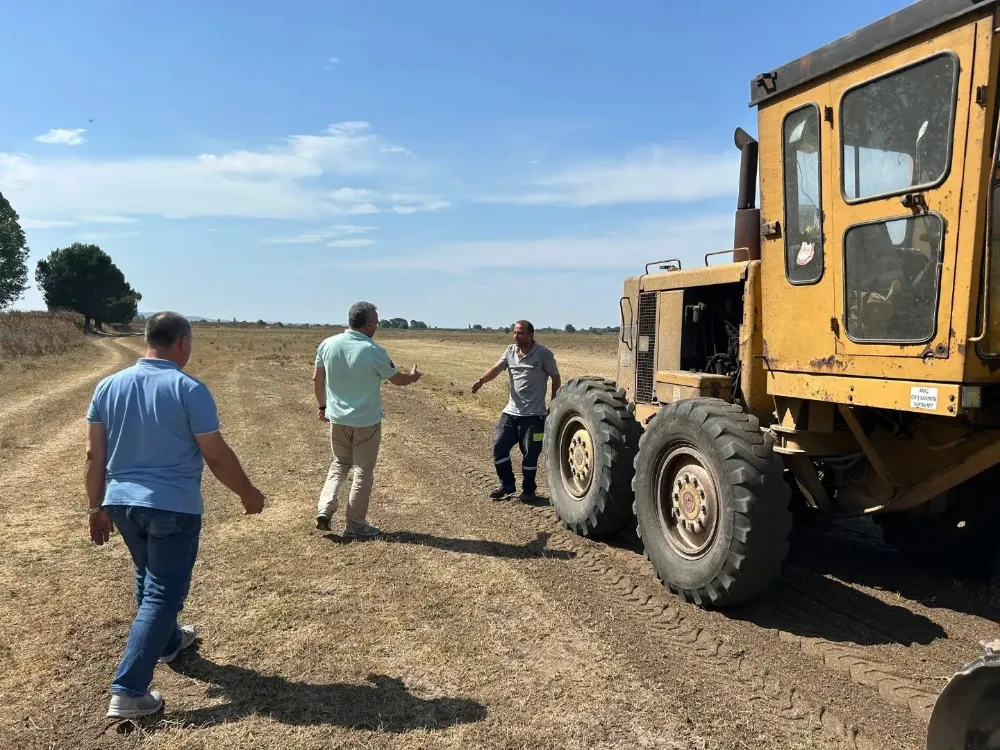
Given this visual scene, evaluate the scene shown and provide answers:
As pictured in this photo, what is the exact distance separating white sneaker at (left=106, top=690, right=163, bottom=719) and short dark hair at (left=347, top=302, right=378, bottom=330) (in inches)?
128

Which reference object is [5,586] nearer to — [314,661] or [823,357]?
[314,661]

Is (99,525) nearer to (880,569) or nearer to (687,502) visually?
(687,502)

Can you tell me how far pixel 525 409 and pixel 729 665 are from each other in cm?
375

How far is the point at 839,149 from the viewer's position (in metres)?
3.86

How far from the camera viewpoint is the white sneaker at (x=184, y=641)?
141 inches

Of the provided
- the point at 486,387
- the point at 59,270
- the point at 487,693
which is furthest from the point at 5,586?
the point at 59,270

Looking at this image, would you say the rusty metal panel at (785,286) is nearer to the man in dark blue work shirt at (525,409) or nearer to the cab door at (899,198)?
the cab door at (899,198)

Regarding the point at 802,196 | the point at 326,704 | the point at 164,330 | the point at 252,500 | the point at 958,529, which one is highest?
the point at 802,196

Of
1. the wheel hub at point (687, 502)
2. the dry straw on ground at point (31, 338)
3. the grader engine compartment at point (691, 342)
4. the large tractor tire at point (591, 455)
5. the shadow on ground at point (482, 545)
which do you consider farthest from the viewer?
the dry straw on ground at point (31, 338)

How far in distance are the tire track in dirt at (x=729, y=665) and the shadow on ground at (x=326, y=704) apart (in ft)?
4.18

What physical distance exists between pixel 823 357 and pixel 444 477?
→ 4.98 m

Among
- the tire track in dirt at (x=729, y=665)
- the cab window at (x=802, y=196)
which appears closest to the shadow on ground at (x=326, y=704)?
the tire track in dirt at (x=729, y=665)

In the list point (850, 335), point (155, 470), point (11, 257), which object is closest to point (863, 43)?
point (850, 335)

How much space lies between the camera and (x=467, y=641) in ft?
12.7
